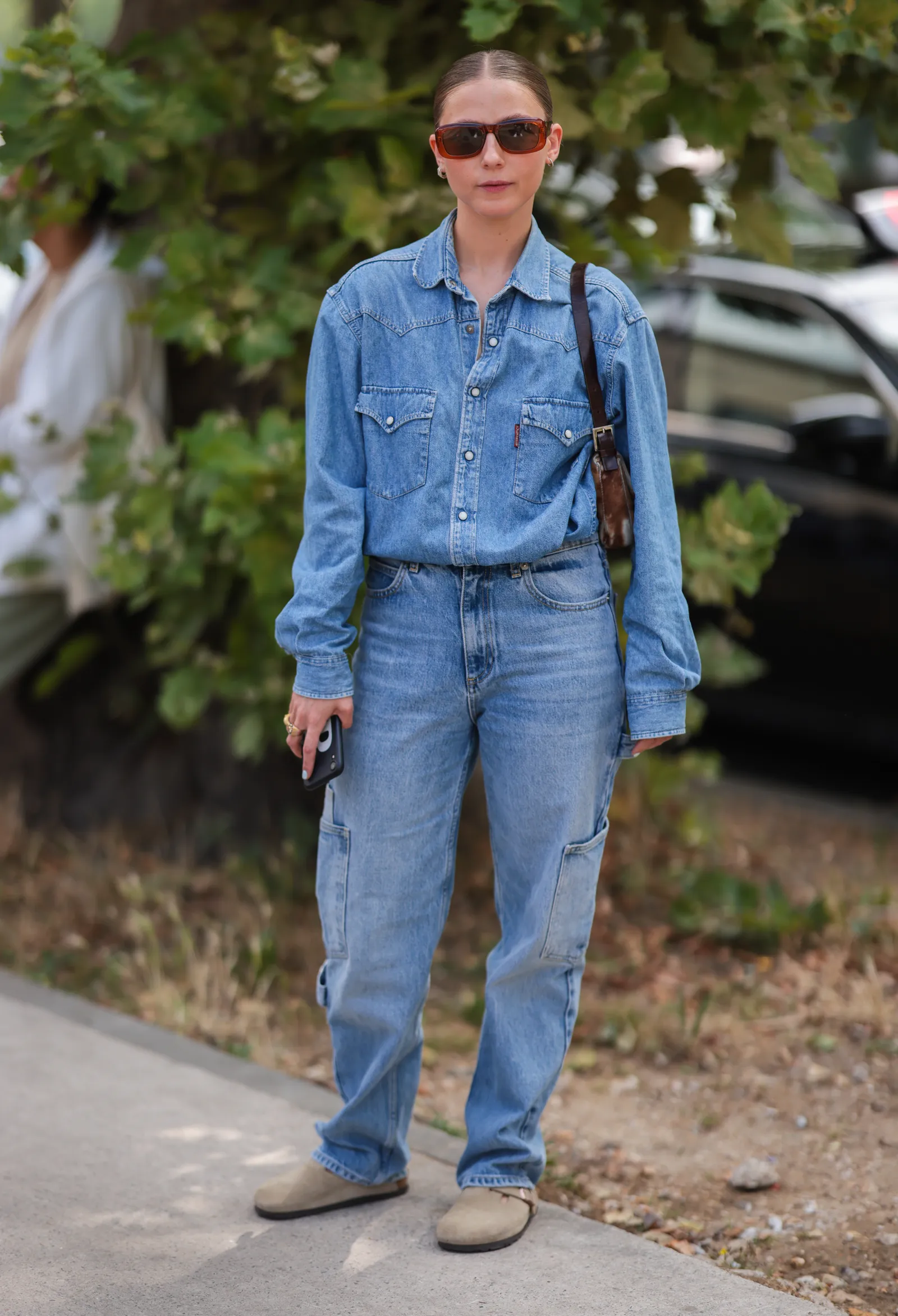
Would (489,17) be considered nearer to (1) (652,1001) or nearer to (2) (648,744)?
(2) (648,744)

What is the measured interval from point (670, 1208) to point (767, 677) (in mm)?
2733

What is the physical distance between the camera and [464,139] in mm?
2471

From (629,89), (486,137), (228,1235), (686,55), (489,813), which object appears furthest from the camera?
(686,55)

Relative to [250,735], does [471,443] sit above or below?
above

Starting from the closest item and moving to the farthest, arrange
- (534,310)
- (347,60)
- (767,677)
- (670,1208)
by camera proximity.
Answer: (534,310)
(670,1208)
(347,60)
(767,677)

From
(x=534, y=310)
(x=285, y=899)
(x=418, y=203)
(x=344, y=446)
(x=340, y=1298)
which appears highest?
(x=418, y=203)

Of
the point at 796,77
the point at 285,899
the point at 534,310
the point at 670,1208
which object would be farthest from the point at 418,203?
the point at 670,1208

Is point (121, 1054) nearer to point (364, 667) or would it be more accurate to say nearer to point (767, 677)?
point (364, 667)

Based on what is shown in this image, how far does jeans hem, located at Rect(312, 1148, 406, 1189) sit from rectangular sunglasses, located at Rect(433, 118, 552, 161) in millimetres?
1673

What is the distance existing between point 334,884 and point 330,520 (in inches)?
23.6

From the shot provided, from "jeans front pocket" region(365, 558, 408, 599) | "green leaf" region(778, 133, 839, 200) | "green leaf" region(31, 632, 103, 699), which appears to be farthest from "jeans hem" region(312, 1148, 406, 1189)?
"green leaf" region(778, 133, 839, 200)

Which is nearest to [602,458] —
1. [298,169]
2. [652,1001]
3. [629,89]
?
[629,89]

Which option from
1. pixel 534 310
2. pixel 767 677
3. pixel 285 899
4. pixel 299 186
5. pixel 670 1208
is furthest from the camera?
pixel 767 677

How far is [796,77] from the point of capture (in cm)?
355
